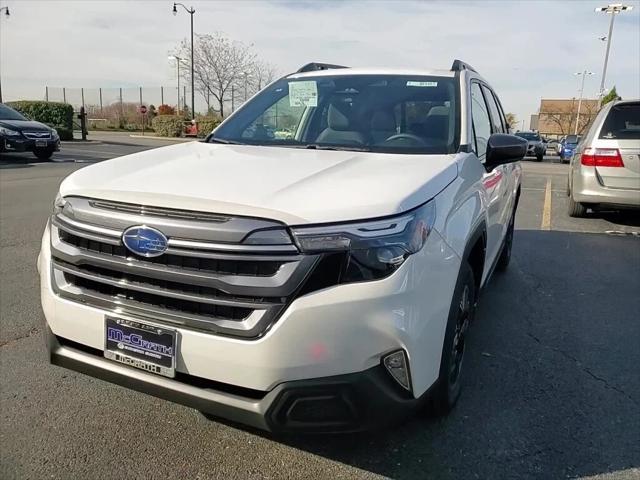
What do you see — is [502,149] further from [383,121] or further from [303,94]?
[303,94]

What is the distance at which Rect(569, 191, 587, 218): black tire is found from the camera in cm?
881

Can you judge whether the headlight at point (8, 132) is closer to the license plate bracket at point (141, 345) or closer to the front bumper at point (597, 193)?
the front bumper at point (597, 193)

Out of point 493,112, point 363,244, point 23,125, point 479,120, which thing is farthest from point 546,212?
point 23,125

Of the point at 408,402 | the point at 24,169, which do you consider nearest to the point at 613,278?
the point at 408,402

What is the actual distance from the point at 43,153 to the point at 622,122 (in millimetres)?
14628

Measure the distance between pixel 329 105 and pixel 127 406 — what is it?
222cm

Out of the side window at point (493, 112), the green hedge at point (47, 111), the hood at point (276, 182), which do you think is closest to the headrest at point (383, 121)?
the hood at point (276, 182)

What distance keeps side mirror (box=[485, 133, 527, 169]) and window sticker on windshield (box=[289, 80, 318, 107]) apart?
1.21m

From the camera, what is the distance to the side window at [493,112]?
440 cm

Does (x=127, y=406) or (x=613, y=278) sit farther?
(x=613, y=278)

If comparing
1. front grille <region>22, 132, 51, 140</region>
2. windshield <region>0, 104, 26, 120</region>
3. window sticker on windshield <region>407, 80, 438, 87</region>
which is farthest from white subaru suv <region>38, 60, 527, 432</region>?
windshield <region>0, 104, 26, 120</region>

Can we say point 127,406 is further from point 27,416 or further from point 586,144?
point 586,144

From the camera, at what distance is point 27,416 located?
9.08 feet

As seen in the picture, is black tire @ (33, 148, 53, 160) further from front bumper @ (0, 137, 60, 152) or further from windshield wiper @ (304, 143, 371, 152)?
windshield wiper @ (304, 143, 371, 152)
